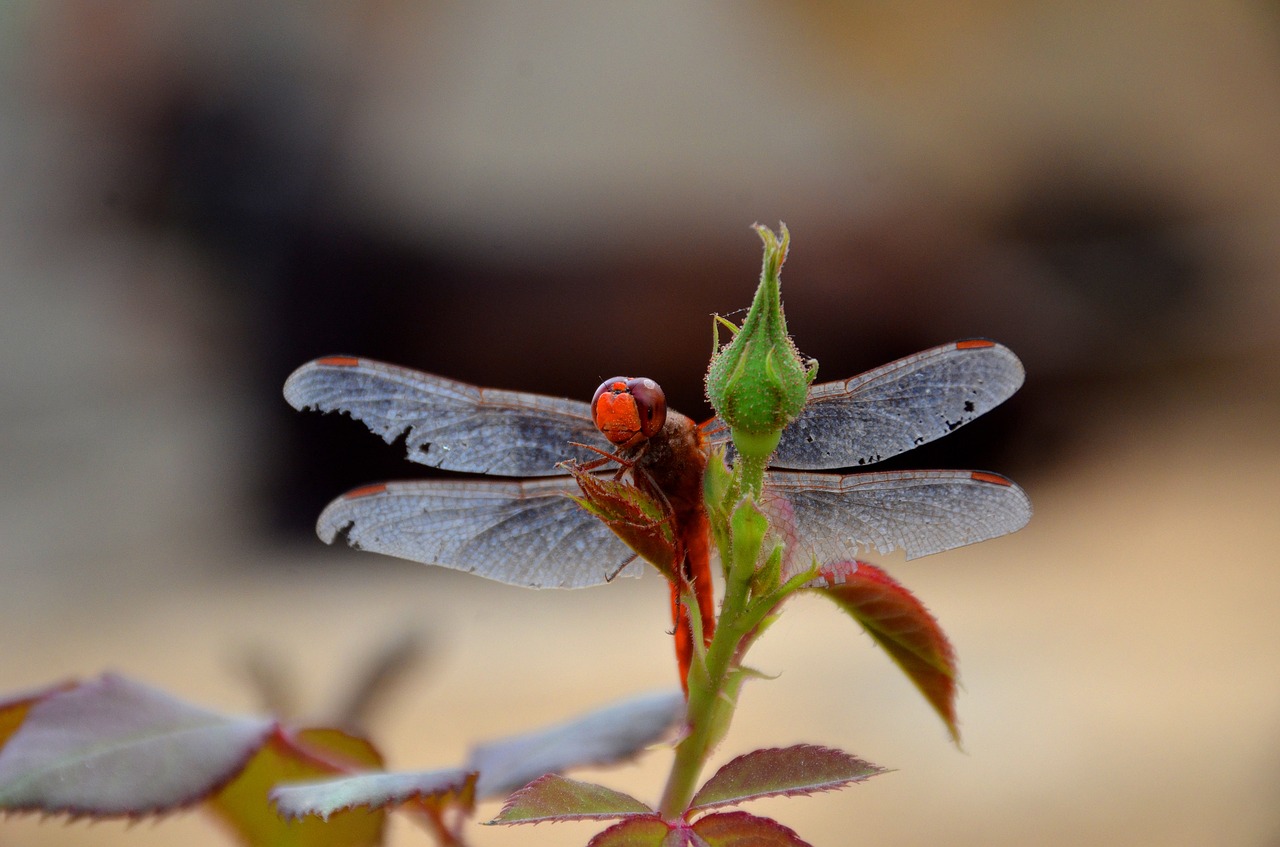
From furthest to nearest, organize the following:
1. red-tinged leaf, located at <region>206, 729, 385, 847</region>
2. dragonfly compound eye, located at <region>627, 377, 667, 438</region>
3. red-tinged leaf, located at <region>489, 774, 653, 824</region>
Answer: red-tinged leaf, located at <region>206, 729, 385, 847</region> → dragonfly compound eye, located at <region>627, 377, 667, 438</region> → red-tinged leaf, located at <region>489, 774, 653, 824</region>

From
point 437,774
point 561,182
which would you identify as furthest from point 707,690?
point 561,182

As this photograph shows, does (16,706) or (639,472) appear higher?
(639,472)

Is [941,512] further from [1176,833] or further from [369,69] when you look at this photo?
[369,69]

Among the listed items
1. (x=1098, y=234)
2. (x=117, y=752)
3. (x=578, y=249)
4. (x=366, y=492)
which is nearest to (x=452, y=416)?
(x=366, y=492)

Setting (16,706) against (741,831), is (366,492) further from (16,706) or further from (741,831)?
(741,831)

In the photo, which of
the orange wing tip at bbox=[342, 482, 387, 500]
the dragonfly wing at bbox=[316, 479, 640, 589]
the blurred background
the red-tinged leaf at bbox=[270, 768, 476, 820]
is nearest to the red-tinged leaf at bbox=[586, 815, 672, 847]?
the red-tinged leaf at bbox=[270, 768, 476, 820]

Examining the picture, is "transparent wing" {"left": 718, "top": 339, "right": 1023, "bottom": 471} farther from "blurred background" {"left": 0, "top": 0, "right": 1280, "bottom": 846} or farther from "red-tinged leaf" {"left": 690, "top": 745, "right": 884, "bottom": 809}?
"blurred background" {"left": 0, "top": 0, "right": 1280, "bottom": 846}
